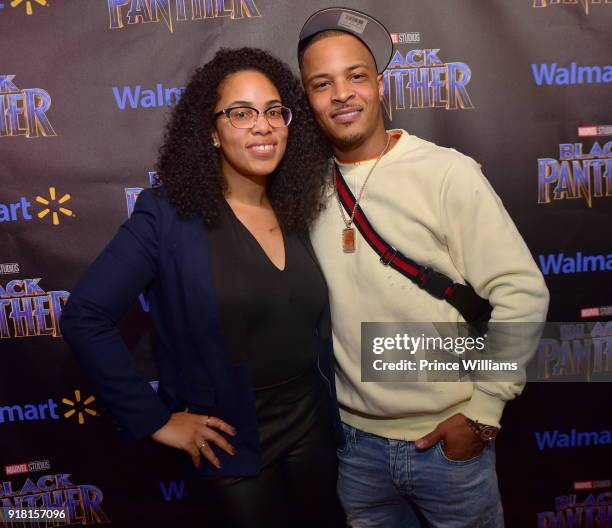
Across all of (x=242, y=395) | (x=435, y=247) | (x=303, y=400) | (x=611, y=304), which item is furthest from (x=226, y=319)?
(x=611, y=304)

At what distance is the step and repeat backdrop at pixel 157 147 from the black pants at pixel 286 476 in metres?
0.84

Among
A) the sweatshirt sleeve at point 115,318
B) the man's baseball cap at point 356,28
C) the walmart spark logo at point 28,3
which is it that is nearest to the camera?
the sweatshirt sleeve at point 115,318

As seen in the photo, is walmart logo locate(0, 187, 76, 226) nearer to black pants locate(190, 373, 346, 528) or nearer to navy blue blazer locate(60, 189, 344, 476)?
navy blue blazer locate(60, 189, 344, 476)

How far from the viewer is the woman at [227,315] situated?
146cm

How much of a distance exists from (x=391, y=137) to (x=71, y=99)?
136 centimetres

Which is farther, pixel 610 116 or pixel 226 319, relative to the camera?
pixel 610 116

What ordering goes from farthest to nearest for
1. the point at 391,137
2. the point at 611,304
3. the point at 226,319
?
the point at 611,304, the point at 391,137, the point at 226,319

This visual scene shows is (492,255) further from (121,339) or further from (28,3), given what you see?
(28,3)

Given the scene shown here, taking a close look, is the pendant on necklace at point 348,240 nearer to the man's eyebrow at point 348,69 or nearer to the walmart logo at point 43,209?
the man's eyebrow at point 348,69

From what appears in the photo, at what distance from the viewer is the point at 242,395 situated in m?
1.50

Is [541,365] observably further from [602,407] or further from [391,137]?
[391,137]

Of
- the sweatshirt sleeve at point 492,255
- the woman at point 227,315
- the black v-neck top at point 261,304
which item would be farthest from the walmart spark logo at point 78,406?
the sweatshirt sleeve at point 492,255

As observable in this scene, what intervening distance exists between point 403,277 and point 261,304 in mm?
451

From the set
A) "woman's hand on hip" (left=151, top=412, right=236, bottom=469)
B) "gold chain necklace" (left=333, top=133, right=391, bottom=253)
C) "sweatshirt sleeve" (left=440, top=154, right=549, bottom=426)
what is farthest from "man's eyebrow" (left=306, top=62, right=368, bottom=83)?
"woman's hand on hip" (left=151, top=412, right=236, bottom=469)
